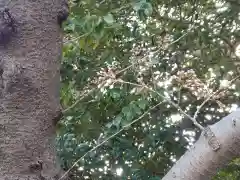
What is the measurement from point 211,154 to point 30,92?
25 cm

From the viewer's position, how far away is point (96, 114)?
1.34 meters

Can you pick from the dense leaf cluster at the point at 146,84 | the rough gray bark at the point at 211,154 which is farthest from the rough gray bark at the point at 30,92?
the dense leaf cluster at the point at 146,84

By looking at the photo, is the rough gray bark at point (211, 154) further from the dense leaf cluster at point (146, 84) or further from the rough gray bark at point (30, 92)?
the dense leaf cluster at point (146, 84)

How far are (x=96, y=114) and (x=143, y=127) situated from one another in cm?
24

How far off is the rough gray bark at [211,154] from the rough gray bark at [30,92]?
0.54 ft

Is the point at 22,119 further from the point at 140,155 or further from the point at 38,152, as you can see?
the point at 140,155

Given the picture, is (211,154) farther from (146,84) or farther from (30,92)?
(146,84)

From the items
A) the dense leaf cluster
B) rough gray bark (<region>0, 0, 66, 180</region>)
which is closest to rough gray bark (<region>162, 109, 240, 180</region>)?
rough gray bark (<region>0, 0, 66, 180</region>)

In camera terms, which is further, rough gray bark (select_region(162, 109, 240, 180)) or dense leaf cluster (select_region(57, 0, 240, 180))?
dense leaf cluster (select_region(57, 0, 240, 180))

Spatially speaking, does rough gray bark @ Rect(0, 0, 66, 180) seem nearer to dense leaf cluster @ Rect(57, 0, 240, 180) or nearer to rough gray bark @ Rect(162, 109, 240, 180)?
rough gray bark @ Rect(162, 109, 240, 180)

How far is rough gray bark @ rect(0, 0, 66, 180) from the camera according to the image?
486mm

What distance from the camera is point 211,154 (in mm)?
494

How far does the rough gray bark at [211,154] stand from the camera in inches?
19.0

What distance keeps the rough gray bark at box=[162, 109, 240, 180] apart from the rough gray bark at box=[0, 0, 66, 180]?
0.17 m
